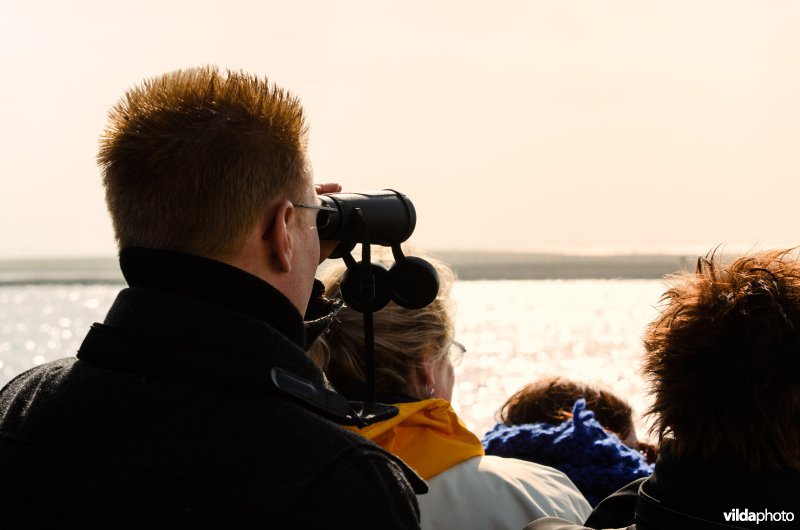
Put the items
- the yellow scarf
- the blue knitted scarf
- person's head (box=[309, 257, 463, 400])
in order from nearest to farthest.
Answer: the yellow scarf
person's head (box=[309, 257, 463, 400])
the blue knitted scarf

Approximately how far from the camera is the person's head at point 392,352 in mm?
2197

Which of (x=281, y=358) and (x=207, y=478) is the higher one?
(x=281, y=358)

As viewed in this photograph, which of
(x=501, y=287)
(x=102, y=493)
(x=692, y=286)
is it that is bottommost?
(x=501, y=287)

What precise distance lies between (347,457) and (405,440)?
81 centimetres

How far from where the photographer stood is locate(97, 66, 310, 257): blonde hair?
1369 mm

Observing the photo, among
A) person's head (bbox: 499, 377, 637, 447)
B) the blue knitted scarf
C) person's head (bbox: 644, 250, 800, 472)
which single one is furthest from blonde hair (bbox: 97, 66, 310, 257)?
person's head (bbox: 499, 377, 637, 447)

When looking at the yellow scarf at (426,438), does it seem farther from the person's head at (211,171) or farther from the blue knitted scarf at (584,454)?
the person's head at (211,171)

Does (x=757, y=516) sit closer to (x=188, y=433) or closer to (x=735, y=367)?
(x=735, y=367)

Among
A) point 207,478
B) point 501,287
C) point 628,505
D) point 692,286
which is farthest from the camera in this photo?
point 501,287

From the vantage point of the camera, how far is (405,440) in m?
2.06

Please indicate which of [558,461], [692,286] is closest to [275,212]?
[692,286]

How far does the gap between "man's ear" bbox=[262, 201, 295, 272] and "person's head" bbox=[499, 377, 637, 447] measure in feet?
5.27

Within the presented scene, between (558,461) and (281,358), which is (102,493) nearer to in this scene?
(281,358)

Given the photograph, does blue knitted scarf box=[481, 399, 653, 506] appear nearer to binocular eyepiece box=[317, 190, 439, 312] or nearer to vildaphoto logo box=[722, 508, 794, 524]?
binocular eyepiece box=[317, 190, 439, 312]
